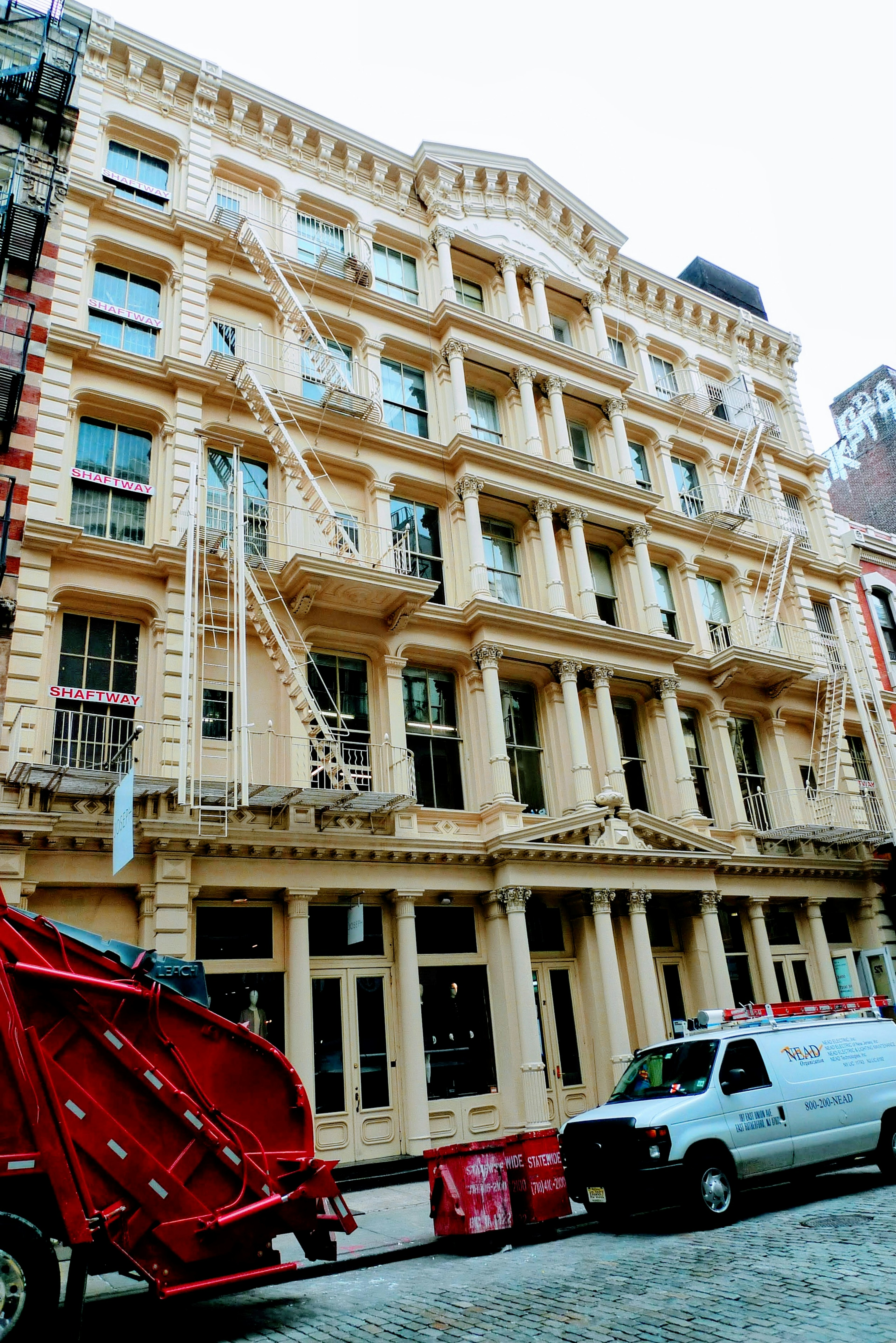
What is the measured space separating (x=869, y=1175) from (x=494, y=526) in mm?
14497

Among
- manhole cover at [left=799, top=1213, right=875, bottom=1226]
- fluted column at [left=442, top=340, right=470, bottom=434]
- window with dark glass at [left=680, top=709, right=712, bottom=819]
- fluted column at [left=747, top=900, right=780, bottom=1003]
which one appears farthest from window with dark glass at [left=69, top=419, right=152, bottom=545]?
fluted column at [left=747, top=900, right=780, bottom=1003]

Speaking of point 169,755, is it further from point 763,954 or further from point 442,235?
point 442,235

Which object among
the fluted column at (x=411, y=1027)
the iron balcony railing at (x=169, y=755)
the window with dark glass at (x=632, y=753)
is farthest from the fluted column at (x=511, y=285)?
the fluted column at (x=411, y=1027)

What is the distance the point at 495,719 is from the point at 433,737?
4.31 feet

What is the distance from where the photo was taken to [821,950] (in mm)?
22625

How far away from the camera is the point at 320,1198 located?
27.2 feet

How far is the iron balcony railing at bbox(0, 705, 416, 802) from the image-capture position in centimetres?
1366

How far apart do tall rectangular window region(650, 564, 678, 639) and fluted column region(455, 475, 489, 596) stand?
5.57m

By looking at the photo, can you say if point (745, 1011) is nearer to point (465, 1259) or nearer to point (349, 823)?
point (465, 1259)

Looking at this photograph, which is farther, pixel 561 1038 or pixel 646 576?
pixel 646 576

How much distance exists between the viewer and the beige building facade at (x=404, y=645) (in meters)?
15.1

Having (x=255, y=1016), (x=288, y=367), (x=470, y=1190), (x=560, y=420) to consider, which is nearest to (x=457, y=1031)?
(x=255, y=1016)

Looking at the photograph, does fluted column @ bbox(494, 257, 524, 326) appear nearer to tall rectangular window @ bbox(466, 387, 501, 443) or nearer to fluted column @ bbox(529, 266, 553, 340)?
fluted column @ bbox(529, 266, 553, 340)

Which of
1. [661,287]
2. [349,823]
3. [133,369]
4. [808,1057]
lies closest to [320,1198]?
[808,1057]
